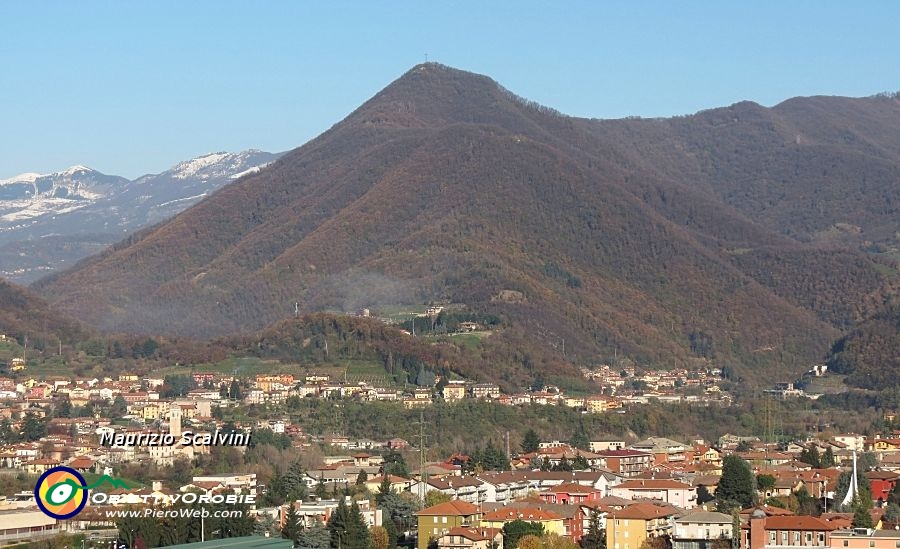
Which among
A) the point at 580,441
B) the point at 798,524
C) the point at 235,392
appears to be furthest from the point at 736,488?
the point at 235,392

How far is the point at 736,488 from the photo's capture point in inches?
3130

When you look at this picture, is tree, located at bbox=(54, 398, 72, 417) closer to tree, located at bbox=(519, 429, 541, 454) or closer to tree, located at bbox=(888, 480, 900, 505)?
tree, located at bbox=(519, 429, 541, 454)

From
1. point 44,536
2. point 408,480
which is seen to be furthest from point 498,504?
point 44,536

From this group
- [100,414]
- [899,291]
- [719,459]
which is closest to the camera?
[719,459]

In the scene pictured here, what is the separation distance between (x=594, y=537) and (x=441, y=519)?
5256 millimetres

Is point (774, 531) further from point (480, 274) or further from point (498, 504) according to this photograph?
point (480, 274)

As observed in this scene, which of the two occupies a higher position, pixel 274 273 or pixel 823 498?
pixel 274 273

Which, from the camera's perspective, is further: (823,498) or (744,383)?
(744,383)

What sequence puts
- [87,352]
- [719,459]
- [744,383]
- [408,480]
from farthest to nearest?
[744,383] < [87,352] < [719,459] < [408,480]

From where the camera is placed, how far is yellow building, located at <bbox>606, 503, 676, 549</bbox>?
70625 mm

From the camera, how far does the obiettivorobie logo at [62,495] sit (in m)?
62.3

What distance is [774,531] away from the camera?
6650 cm

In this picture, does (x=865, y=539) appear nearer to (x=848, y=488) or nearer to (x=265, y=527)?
(x=265, y=527)

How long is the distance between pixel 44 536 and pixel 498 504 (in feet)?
62.7
